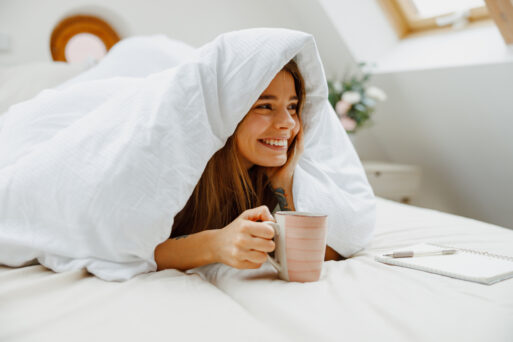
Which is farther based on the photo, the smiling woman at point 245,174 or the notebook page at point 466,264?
the smiling woman at point 245,174

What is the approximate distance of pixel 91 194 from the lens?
0.82 meters

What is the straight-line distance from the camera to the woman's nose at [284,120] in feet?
3.25

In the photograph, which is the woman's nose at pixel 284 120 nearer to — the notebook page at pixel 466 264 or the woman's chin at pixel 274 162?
the woman's chin at pixel 274 162

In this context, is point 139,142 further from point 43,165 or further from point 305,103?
point 305,103

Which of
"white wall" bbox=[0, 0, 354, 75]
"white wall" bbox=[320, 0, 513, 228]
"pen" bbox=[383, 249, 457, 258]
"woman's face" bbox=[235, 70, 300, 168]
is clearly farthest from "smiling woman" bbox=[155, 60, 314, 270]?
"white wall" bbox=[0, 0, 354, 75]

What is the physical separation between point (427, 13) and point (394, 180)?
3.15 feet

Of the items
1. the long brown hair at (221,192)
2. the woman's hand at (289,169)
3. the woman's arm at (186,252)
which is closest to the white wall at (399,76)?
the woman's hand at (289,169)

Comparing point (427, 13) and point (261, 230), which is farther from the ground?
point (261, 230)

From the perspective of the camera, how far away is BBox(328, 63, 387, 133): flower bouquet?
2.38 m

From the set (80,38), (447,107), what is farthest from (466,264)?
(80,38)

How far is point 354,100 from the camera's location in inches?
93.0

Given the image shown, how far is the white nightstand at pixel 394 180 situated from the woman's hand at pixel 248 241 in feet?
5.41

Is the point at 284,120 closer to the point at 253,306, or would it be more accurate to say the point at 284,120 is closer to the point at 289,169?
the point at 289,169

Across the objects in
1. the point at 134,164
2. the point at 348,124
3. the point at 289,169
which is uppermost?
the point at 134,164
